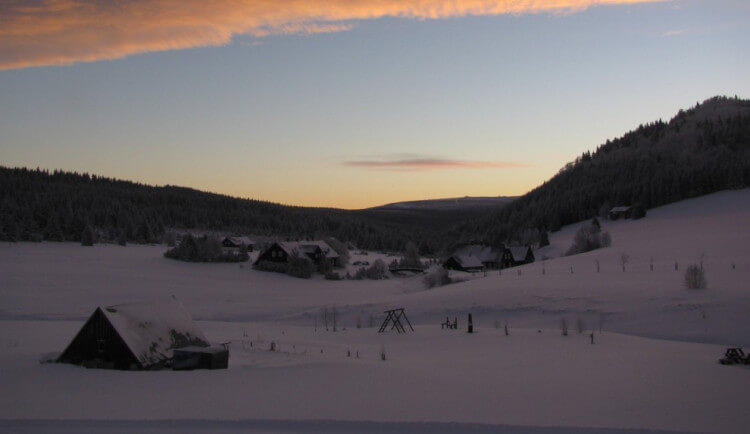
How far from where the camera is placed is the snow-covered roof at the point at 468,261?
3068 inches

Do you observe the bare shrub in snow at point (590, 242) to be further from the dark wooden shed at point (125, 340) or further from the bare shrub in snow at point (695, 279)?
the dark wooden shed at point (125, 340)

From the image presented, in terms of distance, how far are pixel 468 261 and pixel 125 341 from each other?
62.2m

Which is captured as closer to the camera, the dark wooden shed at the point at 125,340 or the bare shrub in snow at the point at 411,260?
the dark wooden shed at the point at 125,340

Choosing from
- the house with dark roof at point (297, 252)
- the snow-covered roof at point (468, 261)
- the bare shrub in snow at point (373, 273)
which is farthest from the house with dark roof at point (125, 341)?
the snow-covered roof at point (468, 261)

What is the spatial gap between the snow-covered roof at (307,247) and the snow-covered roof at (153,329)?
53.4 metres

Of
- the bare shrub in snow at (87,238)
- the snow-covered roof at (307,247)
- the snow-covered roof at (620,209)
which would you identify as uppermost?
the snow-covered roof at (620,209)

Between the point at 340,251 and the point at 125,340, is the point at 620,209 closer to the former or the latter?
the point at 340,251

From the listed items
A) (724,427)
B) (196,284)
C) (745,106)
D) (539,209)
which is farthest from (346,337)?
(745,106)

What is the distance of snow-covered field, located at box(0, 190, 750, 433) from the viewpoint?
1364 centimetres

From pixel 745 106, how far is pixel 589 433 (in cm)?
19172

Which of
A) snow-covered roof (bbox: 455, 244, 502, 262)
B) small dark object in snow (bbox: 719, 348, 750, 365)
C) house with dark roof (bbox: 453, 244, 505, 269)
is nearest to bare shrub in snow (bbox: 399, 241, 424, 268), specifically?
house with dark roof (bbox: 453, 244, 505, 269)

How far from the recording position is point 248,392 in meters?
16.1

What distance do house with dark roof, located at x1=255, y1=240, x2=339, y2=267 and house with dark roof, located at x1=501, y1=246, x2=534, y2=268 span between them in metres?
21.8

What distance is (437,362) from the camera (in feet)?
71.2
